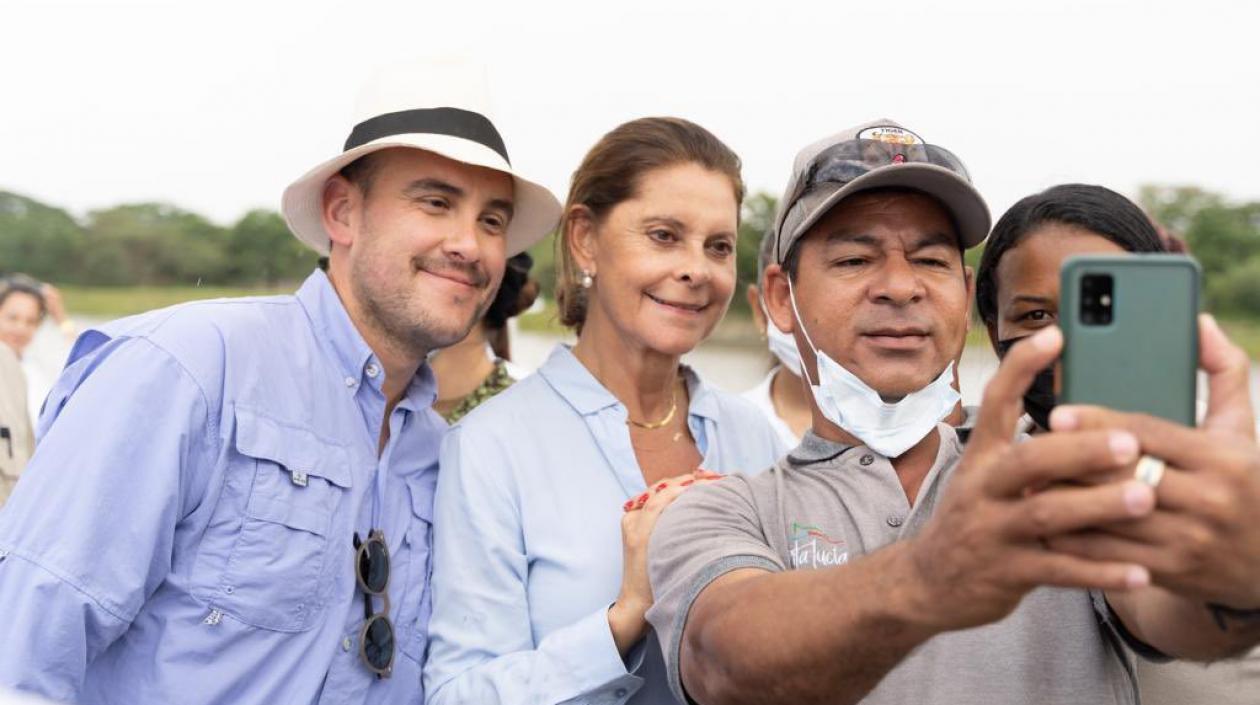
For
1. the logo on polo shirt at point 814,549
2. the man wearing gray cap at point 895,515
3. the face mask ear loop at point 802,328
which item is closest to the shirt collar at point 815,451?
the man wearing gray cap at point 895,515

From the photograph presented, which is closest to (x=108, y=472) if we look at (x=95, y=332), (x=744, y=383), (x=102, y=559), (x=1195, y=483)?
(x=102, y=559)

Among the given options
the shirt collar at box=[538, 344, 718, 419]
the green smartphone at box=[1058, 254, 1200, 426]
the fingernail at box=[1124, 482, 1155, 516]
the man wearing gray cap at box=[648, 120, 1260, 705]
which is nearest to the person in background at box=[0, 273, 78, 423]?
the shirt collar at box=[538, 344, 718, 419]

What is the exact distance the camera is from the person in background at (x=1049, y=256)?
7.36 ft

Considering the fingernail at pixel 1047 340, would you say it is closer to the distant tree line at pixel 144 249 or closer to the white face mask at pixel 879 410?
the white face mask at pixel 879 410

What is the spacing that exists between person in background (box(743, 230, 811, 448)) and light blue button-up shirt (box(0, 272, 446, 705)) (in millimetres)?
1908

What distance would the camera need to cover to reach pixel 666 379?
3.21 metres

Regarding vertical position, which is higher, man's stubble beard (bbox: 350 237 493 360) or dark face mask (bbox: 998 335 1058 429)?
man's stubble beard (bbox: 350 237 493 360)

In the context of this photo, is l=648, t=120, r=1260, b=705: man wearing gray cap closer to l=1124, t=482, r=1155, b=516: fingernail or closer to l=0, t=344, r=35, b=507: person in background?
l=1124, t=482, r=1155, b=516: fingernail

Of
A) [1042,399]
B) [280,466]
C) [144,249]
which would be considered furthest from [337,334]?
[144,249]

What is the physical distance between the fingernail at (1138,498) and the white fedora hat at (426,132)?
216cm

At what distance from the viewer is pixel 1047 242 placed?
8.16 feet

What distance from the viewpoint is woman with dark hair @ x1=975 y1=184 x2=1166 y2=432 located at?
8.04ft

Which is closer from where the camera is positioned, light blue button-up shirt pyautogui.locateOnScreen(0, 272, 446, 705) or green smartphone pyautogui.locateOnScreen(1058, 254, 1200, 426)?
green smartphone pyautogui.locateOnScreen(1058, 254, 1200, 426)

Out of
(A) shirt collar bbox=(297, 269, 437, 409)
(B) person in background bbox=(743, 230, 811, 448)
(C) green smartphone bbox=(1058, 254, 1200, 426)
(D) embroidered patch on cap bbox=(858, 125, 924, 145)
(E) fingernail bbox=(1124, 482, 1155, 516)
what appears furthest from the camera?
(B) person in background bbox=(743, 230, 811, 448)
